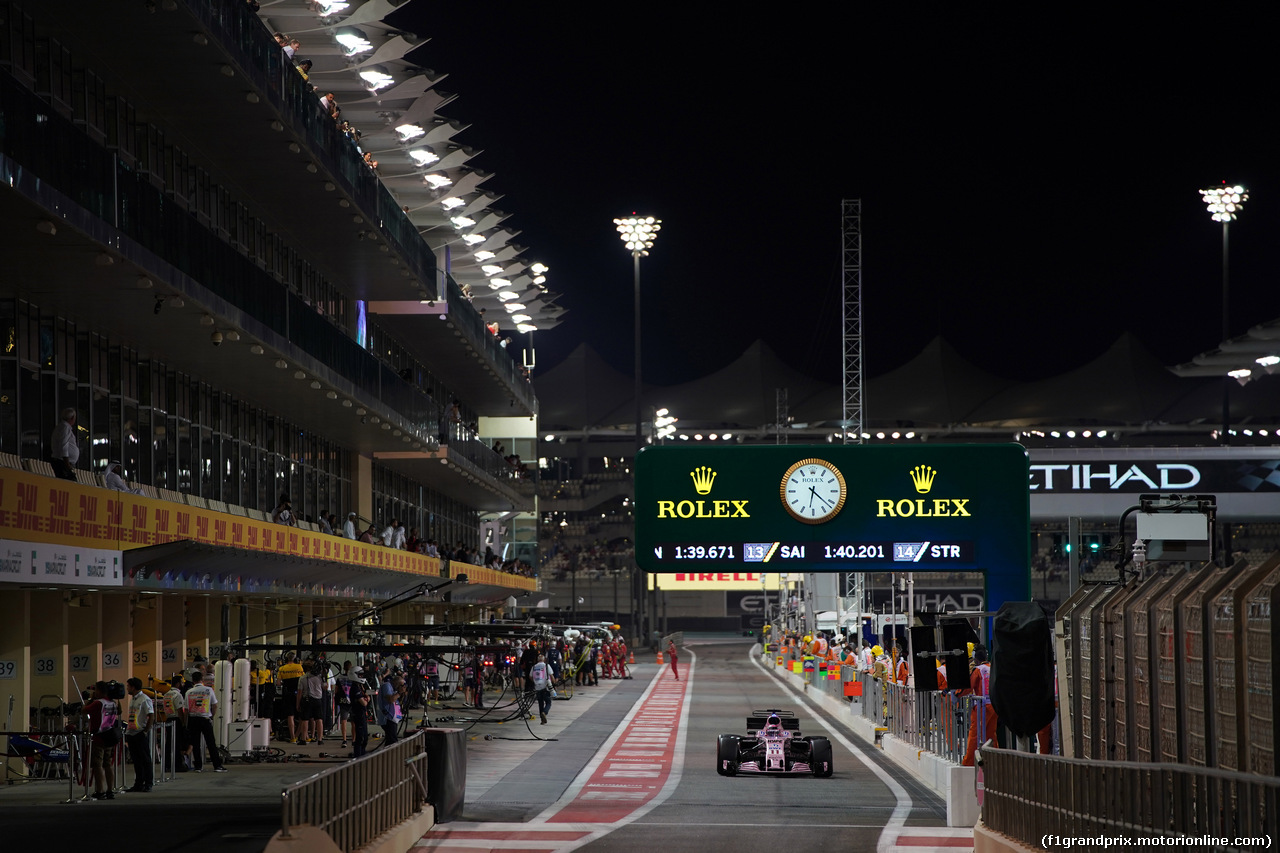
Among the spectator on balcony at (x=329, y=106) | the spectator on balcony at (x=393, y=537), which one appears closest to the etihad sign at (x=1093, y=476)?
the spectator on balcony at (x=393, y=537)

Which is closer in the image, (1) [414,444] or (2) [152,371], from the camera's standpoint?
(2) [152,371]

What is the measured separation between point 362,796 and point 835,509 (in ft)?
26.4

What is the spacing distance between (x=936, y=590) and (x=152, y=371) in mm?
75684

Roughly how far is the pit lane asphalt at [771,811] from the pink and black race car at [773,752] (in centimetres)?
18

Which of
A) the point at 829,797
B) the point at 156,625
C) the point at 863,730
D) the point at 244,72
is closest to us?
the point at 829,797

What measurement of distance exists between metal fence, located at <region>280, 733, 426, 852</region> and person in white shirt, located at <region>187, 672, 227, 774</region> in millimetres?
7314

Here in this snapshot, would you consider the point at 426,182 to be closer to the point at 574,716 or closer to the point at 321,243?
the point at 321,243

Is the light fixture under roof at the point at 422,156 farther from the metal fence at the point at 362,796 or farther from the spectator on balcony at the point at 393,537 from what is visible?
the metal fence at the point at 362,796

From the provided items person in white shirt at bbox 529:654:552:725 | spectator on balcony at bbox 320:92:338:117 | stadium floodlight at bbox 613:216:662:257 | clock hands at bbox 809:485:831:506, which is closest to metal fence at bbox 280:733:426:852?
clock hands at bbox 809:485:831:506

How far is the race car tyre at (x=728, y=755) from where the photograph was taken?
22734 millimetres

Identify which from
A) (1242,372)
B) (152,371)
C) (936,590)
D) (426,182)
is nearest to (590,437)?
(936,590)

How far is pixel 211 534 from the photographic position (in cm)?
2536

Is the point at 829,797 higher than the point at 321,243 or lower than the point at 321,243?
lower

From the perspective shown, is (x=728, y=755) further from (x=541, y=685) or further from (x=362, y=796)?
(x=541, y=685)
